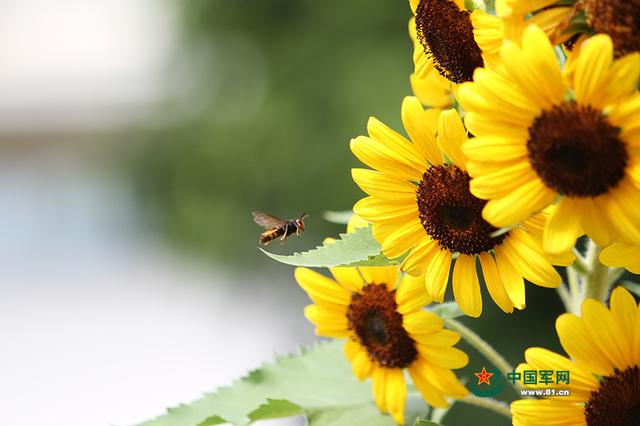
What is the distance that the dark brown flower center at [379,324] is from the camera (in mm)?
654

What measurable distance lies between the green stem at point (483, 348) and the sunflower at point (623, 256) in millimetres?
114

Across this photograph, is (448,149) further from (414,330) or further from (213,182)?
(213,182)

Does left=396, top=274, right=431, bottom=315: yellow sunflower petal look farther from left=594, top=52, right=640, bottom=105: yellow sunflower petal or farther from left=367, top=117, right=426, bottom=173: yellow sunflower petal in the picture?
left=594, top=52, right=640, bottom=105: yellow sunflower petal

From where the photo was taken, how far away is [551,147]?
1.32ft

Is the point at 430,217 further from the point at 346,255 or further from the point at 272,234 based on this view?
the point at 272,234

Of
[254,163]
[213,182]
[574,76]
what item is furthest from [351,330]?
[213,182]

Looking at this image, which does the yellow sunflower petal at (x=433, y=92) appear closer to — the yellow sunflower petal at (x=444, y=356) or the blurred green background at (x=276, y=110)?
the yellow sunflower petal at (x=444, y=356)

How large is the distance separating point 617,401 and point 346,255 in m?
0.16

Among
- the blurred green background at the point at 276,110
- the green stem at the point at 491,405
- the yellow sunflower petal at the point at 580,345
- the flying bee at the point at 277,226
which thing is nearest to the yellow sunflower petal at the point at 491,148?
the yellow sunflower petal at the point at 580,345

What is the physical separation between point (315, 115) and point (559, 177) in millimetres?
3807

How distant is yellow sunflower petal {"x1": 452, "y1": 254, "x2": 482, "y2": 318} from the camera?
0.49 m

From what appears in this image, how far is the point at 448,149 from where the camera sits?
47 centimetres

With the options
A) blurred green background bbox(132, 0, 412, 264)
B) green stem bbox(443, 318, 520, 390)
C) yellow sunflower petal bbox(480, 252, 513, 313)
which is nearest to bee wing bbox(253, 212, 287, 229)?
green stem bbox(443, 318, 520, 390)

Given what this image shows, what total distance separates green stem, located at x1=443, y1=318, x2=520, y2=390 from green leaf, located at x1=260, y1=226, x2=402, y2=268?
0.11 meters
